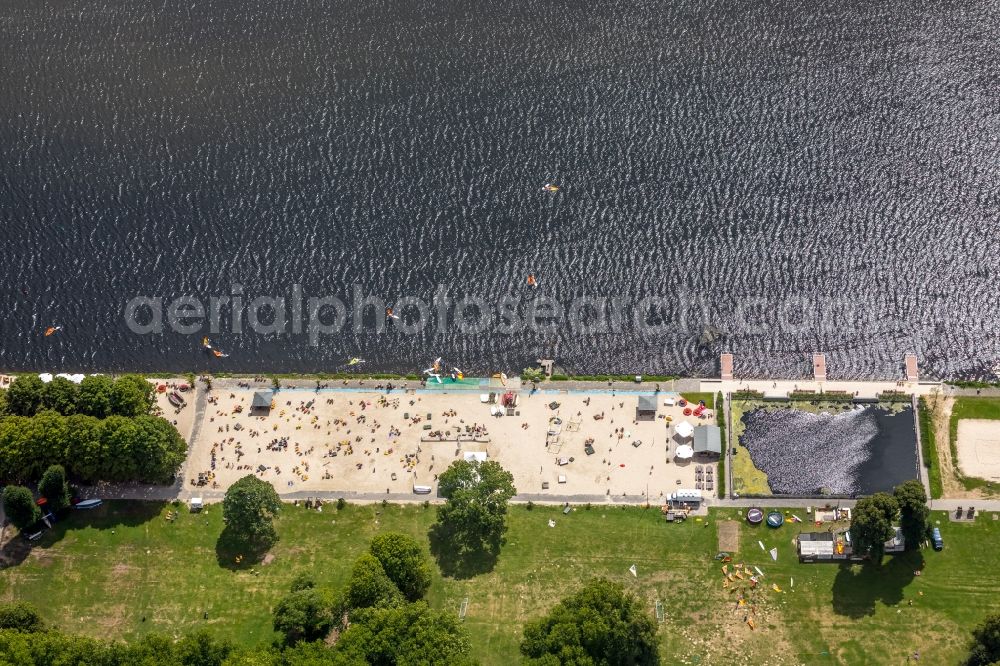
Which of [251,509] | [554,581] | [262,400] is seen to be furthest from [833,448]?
[262,400]

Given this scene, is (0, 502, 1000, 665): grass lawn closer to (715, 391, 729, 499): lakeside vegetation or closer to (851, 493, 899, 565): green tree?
(715, 391, 729, 499): lakeside vegetation

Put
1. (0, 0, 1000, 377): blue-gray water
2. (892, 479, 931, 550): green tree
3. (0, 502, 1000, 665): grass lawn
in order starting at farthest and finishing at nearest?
Answer: 1. (0, 0, 1000, 377): blue-gray water
2. (892, 479, 931, 550): green tree
3. (0, 502, 1000, 665): grass lawn

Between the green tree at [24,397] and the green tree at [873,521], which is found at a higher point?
the green tree at [24,397]

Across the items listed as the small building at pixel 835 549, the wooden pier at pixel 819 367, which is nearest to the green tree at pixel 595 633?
the small building at pixel 835 549

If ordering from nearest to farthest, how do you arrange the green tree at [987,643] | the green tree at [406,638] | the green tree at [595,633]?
1. the green tree at [987,643]
2. the green tree at [595,633]
3. the green tree at [406,638]

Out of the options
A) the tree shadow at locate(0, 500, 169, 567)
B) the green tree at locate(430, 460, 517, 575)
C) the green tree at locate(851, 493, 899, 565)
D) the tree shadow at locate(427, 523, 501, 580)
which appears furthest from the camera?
the tree shadow at locate(0, 500, 169, 567)

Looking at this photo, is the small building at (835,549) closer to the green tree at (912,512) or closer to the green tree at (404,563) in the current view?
the green tree at (912,512)

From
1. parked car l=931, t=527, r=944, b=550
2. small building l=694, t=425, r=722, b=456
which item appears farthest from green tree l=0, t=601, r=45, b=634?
parked car l=931, t=527, r=944, b=550

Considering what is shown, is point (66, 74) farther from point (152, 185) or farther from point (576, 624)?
point (576, 624)
